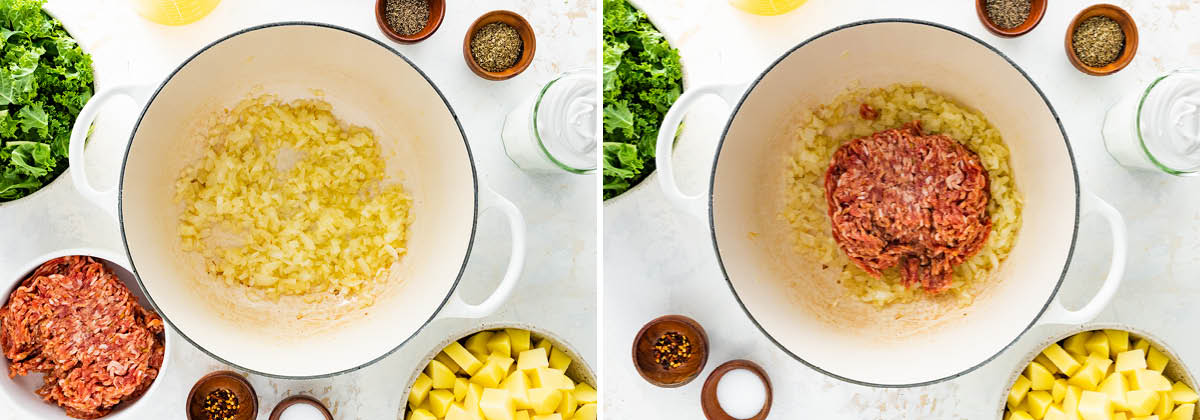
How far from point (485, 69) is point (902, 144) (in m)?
0.61

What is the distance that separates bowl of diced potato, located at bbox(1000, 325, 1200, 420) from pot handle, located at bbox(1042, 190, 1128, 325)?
183 mm

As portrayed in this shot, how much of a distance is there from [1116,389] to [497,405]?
0.93 meters

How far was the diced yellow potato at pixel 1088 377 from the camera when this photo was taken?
1.26 metres

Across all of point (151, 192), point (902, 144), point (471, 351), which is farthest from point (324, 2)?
point (902, 144)

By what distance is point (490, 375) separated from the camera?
48.8 inches

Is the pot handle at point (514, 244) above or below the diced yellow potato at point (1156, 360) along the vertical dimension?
below

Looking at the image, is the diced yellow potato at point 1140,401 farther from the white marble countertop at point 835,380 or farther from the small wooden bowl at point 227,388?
the small wooden bowl at point 227,388

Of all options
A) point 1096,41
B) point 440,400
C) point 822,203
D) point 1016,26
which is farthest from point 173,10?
point 1096,41

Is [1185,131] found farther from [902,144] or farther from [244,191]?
[244,191]

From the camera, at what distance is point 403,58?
1.06 metres

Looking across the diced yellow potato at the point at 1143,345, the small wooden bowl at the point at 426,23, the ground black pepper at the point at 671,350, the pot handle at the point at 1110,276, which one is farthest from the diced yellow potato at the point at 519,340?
the diced yellow potato at the point at 1143,345

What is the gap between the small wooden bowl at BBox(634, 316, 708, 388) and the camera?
3.92 feet

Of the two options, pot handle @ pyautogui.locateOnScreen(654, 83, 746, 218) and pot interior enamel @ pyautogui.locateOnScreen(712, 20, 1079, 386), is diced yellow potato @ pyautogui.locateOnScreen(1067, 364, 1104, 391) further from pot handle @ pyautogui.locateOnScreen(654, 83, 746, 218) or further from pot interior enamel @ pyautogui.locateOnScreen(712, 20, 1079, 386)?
pot handle @ pyautogui.locateOnScreen(654, 83, 746, 218)

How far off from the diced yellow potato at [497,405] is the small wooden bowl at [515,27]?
18.4 inches
